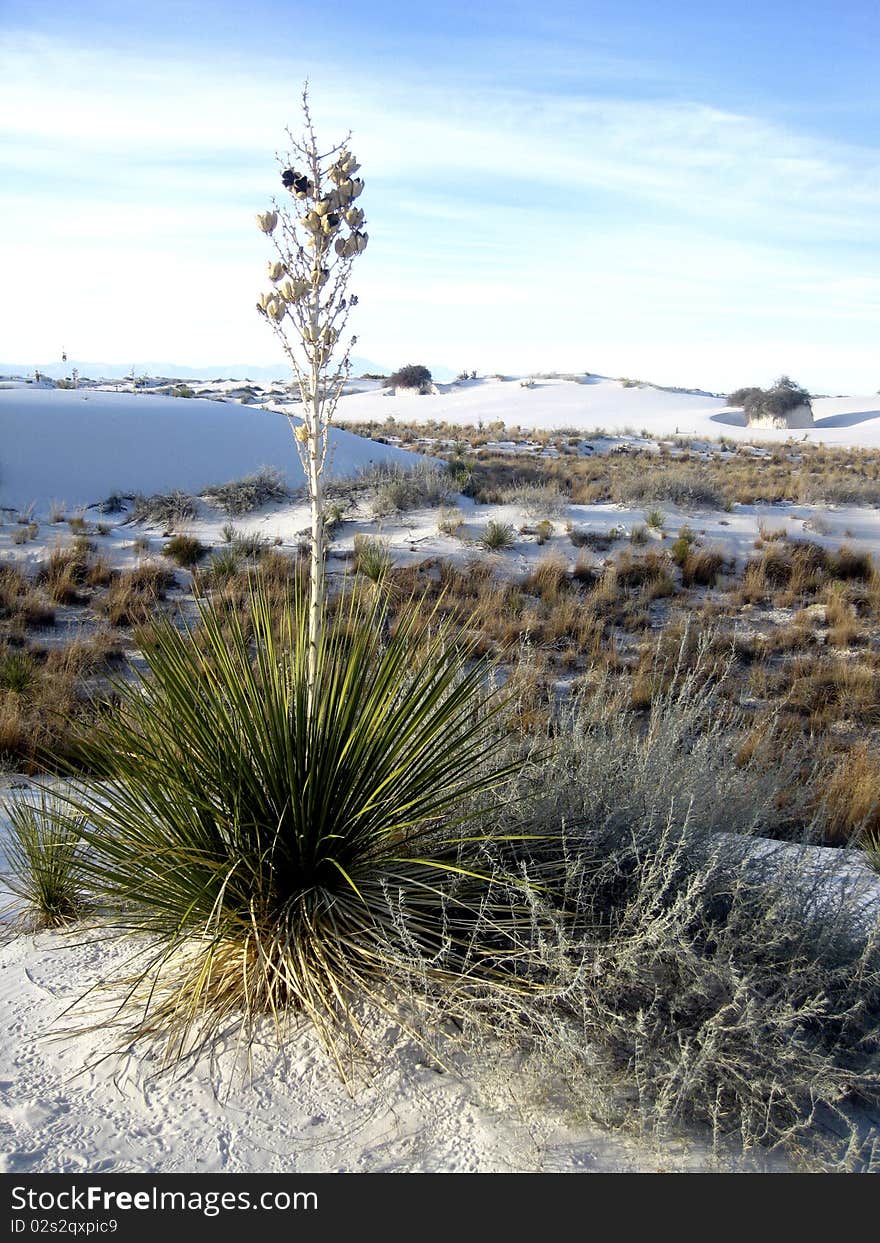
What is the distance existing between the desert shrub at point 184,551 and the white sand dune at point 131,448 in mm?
4085

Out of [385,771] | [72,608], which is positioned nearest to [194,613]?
[72,608]

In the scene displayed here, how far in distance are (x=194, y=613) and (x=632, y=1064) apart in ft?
27.6

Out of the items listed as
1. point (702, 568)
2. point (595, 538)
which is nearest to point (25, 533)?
point (595, 538)

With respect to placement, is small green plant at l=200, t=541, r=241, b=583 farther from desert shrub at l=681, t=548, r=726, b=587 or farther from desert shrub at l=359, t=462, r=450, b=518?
desert shrub at l=681, t=548, r=726, b=587

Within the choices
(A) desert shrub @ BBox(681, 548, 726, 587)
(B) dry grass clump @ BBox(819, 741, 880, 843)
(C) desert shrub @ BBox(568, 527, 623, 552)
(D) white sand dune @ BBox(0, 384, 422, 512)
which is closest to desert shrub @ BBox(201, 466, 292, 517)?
(D) white sand dune @ BBox(0, 384, 422, 512)

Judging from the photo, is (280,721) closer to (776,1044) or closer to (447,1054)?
(447,1054)

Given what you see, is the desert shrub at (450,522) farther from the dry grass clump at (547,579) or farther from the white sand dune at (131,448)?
the white sand dune at (131,448)

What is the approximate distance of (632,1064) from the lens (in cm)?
246

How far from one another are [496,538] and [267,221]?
9.91m

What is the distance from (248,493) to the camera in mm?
15195

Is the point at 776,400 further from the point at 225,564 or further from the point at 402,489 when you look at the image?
the point at 225,564

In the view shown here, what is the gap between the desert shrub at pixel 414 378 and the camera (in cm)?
5516

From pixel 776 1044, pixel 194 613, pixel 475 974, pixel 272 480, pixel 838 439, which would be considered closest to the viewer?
pixel 776 1044

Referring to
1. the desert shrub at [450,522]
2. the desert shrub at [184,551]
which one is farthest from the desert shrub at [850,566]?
the desert shrub at [184,551]
